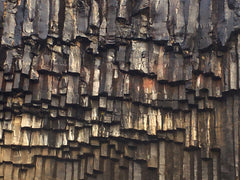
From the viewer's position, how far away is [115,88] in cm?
961

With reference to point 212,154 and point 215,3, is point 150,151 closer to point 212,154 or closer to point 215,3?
point 212,154

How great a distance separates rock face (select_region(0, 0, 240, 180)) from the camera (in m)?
9.27

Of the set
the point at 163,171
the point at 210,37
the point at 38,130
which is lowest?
the point at 163,171

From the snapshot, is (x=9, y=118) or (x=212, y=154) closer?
(x=212, y=154)

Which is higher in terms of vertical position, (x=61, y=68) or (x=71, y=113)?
(x=61, y=68)

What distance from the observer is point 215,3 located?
31.8 feet

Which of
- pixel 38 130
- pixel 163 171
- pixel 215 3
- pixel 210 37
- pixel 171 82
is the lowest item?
pixel 163 171

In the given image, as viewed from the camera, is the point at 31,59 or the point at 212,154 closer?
the point at 212,154

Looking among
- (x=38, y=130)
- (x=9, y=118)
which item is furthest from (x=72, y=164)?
(x=9, y=118)

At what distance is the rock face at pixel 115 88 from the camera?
9273 mm

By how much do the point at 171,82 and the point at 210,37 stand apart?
1.42m

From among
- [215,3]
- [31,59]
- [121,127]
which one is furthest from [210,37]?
[31,59]

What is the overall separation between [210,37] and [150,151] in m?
3.11

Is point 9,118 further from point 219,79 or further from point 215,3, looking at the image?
point 215,3
